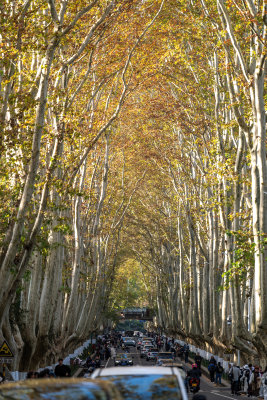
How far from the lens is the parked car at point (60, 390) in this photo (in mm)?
6121

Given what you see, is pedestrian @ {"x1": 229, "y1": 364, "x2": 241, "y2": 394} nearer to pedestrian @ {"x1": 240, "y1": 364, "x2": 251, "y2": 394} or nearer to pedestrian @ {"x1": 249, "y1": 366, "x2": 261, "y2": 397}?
pedestrian @ {"x1": 240, "y1": 364, "x2": 251, "y2": 394}

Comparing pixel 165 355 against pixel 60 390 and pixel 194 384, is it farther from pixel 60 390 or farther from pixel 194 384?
pixel 60 390

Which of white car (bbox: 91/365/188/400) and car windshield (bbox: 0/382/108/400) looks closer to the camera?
car windshield (bbox: 0/382/108/400)

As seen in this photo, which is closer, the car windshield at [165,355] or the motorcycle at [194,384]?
the motorcycle at [194,384]

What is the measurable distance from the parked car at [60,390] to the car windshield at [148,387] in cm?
38

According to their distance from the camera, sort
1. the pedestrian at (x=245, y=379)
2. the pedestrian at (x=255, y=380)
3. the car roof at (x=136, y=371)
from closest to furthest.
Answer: the car roof at (x=136, y=371) → the pedestrian at (x=255, y=380) → the pedestrian at (x=245, y=379)

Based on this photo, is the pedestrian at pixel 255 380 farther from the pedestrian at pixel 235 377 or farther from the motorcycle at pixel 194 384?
the motorcycle at pixel 194 384

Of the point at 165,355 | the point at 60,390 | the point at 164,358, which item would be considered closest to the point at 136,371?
the point at 60,390

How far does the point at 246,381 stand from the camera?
24922 millimetres

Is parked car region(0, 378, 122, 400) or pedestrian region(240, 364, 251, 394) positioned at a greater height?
parked car region(0, 378, 122, 400)

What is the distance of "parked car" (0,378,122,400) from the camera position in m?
6.12

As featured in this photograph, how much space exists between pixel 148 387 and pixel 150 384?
120 mm

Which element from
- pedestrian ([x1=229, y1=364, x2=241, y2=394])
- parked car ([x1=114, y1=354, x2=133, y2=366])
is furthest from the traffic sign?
parked car ([x1=114, y1=354, x2=133, y2=366])

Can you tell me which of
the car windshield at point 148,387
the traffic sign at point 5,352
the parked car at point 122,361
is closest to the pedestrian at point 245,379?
the traffic sign at point 5,352
